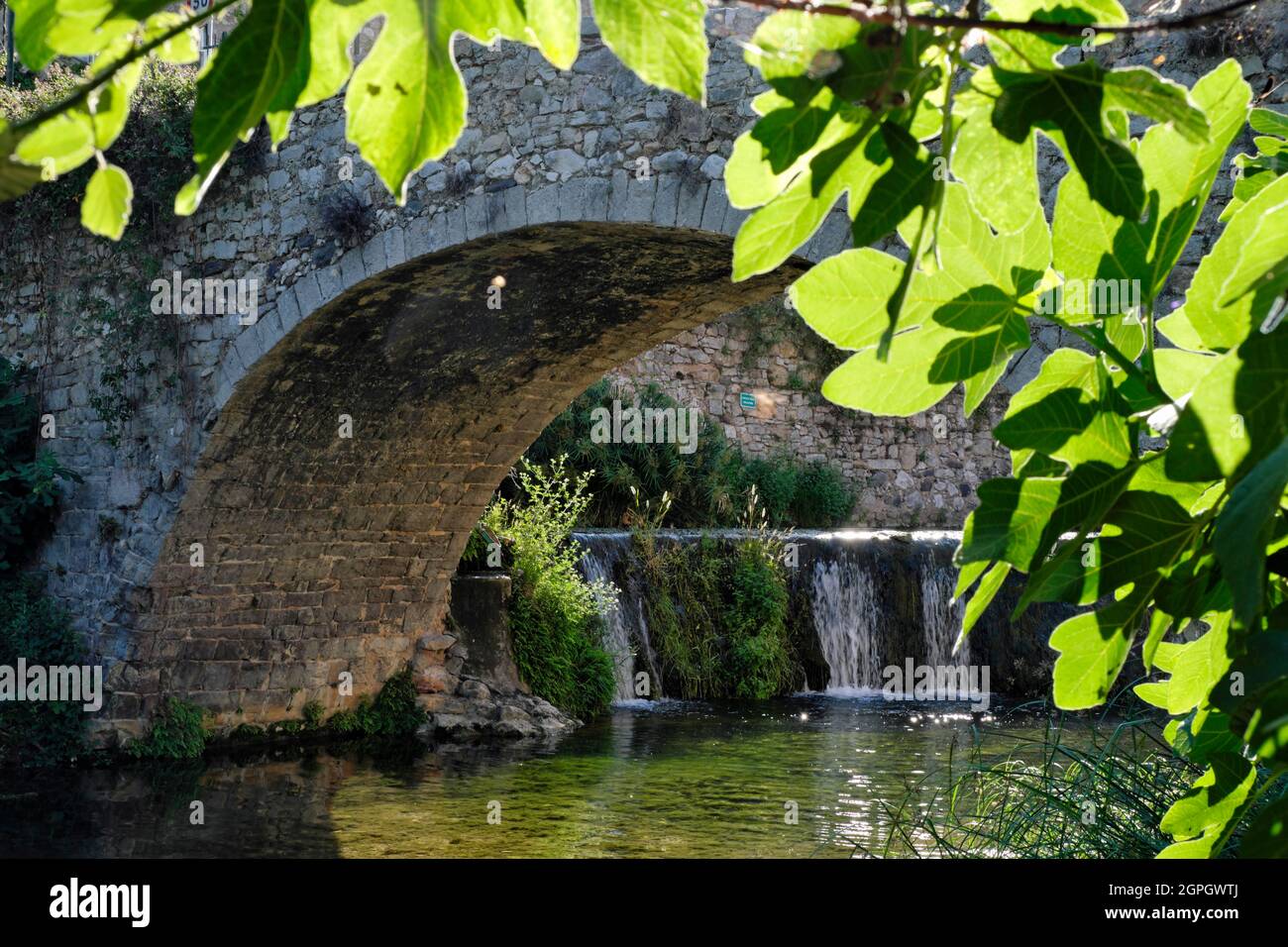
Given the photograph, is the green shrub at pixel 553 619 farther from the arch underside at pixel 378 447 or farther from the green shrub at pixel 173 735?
the green shrub at pixel 173 735

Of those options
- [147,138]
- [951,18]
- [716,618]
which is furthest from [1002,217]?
[716,618]

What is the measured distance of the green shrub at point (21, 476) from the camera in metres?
7.51

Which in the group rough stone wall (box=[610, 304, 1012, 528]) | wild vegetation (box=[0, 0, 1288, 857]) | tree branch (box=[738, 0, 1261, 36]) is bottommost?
wild vegetation (box=[0, 0, 1288, 857])

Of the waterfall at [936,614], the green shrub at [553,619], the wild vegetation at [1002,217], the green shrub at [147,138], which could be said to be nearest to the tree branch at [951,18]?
the wild vegetation at [1002,217]

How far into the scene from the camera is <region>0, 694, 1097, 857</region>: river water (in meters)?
5.78

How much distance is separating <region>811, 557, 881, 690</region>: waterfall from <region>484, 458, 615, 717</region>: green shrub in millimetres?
2155

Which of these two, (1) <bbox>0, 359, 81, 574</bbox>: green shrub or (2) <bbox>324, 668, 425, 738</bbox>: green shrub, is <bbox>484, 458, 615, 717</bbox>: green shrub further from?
(1) <bbox>0, 359, 81, 574</bbox>: green shrub

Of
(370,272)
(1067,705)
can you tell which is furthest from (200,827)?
(1067,705)

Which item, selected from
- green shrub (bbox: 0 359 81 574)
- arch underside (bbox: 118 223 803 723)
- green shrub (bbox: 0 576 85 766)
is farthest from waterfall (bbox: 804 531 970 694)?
green shrub (bbox: 0 359 81 574)

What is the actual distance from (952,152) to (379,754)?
772 centimetres

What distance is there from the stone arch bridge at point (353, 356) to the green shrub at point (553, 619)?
25.4 inches

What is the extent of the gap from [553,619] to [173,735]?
2.80 metres

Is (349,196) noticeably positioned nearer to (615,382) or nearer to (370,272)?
(370,272)

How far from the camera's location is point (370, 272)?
Answer: 626cm
